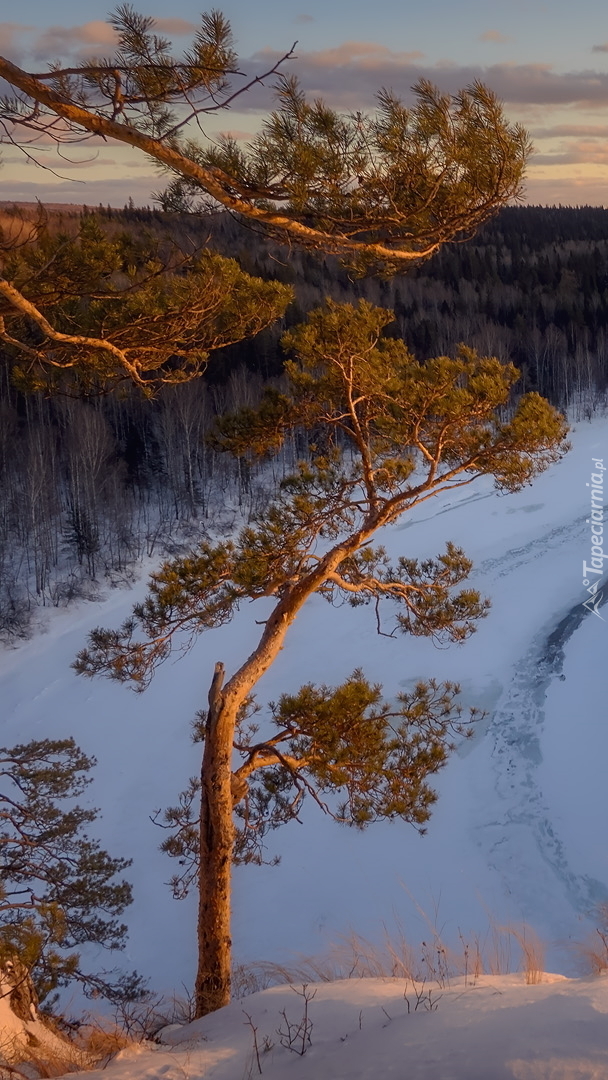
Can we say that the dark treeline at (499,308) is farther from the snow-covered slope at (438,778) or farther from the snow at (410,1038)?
the snow at (410,1038)

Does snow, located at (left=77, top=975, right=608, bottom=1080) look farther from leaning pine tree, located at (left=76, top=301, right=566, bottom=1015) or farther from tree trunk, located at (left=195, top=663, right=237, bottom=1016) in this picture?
leaning pine tree, located at (left=76, top=301, right=566, bottom=1015)

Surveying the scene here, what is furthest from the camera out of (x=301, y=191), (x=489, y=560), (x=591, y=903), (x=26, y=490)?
(x=26, y=490)

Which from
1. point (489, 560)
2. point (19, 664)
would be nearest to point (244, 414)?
point (19, 664)

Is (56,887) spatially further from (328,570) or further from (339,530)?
(339,530)

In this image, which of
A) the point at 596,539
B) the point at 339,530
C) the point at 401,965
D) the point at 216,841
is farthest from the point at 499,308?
the point at 401,965

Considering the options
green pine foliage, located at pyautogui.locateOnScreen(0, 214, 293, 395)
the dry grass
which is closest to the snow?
the dry grass

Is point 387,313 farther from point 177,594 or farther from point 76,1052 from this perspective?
point 76,1052
